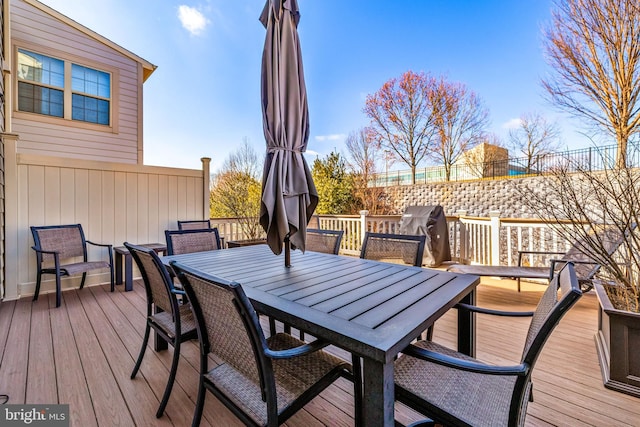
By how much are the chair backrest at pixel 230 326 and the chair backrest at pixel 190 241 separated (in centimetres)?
185

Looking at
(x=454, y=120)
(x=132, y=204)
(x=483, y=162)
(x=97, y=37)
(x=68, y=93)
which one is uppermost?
(x=454, y=120)

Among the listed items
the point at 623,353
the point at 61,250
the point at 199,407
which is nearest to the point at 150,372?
the point at 199,407

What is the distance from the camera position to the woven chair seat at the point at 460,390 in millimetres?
1103

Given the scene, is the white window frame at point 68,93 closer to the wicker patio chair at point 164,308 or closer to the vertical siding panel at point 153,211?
the vertical siding panel at point 153,211

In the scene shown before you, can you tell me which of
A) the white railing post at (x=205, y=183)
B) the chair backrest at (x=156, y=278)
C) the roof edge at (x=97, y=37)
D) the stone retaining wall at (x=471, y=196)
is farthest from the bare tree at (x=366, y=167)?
the chair backrest at (x=156, y=278)

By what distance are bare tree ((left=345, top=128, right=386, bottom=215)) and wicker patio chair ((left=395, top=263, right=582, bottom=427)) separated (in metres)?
9.62

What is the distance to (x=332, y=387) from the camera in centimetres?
197

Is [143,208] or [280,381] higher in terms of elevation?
[143,208]

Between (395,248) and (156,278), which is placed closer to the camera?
(156,278)

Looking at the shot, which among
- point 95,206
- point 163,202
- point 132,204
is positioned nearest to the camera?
point 95,206

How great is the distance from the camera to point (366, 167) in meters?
11.7

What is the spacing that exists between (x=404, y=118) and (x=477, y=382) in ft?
43.6

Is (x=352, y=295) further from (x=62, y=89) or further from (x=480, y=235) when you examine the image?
(x=62, y=89)

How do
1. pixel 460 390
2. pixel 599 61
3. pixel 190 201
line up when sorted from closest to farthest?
pixel 460 390 < pixel 190 201 < pixel 599 61
